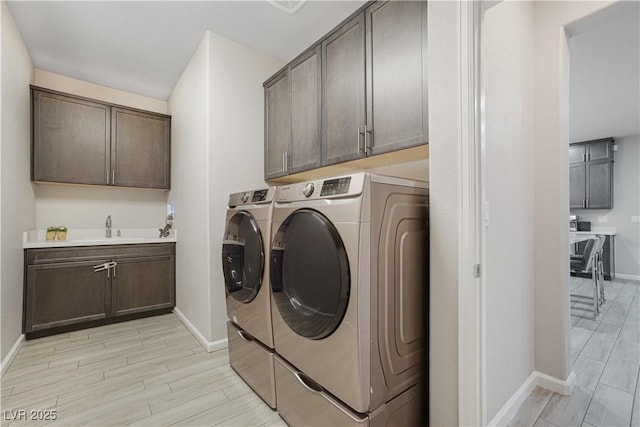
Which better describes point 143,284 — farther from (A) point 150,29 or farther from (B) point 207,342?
(A) point 150,29

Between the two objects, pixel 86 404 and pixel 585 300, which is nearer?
pixel 86 404

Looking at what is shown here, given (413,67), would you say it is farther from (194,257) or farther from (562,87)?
(194,257)

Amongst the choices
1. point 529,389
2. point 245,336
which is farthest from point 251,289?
point 529,389

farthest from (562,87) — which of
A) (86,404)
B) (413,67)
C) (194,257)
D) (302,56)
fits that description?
(86,404)

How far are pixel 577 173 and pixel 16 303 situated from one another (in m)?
8.36

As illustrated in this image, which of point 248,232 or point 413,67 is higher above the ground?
point 413,67

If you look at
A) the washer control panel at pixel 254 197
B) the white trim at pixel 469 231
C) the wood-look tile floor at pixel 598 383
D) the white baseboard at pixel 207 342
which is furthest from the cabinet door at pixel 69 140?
the wood-look tile floor at pixel 598 383

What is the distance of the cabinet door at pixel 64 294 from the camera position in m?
2.59

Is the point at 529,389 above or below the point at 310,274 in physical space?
below

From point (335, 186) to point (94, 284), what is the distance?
3009mm

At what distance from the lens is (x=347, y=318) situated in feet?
3.68

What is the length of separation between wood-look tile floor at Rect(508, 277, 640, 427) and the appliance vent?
2.98m

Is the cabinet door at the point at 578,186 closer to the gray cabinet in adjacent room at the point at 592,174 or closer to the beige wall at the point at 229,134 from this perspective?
the gray cabinet in adjacent room at the point at 592,174

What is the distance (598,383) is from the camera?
1.83 metres
